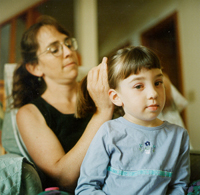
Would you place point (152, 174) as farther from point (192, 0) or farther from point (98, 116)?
point (192, 0)

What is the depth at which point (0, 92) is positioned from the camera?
115cm

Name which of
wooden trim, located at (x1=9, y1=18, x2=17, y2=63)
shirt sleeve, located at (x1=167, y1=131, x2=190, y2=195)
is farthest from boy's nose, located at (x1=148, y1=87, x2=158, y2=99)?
wooden trim, located at (x1=9, y1=18, x2=17, y2=63)

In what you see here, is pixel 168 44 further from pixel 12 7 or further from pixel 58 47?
pixel 12 7

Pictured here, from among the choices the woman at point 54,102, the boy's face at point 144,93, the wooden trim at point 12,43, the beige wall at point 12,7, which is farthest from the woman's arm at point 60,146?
the beige wall at point 12,7

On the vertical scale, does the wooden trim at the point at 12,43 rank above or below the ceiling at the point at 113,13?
below

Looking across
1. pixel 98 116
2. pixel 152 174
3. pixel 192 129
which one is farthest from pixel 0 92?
pixel 192 129

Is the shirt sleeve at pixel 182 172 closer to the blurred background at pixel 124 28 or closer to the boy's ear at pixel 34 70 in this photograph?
the blurred background at pixel 124 28

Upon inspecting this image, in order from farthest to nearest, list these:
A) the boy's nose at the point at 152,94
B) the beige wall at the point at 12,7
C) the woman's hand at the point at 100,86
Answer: the beige wall at the point at 12,7 → the woman's hand at the point at 100,86 → the boy's nose at the point at 152,94

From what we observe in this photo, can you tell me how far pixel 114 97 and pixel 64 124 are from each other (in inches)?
11.2

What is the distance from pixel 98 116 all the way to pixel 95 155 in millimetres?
191

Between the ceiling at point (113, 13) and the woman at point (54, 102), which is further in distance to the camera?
the ceiling at point (113, 13)

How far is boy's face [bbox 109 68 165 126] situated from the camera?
75 cm

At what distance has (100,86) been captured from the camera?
2.88 feet

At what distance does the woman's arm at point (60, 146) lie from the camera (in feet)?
2.86
